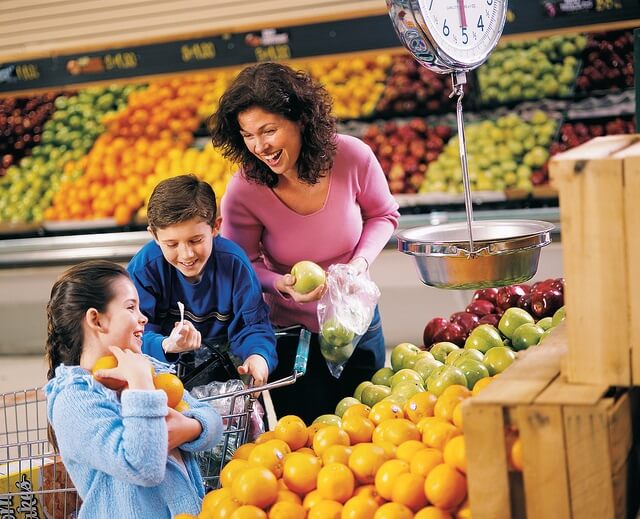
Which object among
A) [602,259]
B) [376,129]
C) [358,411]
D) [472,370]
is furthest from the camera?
[376,129]

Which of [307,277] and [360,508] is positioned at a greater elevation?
[307,277]

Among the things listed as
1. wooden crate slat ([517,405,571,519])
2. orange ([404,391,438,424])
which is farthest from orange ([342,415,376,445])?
wooden crate slat ([517,405,571,519])

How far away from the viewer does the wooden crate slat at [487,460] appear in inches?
60.6

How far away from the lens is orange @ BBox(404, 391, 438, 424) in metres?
2.20

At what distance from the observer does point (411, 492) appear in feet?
5.86

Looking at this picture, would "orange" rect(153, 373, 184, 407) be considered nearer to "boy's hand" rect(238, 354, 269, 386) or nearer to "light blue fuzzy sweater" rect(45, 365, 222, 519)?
"light blue fuzzy sweater" rect(45, 365, 222, 519)

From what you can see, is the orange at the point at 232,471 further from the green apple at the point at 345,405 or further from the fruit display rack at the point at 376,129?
the fruit display rack at the point at 376,129

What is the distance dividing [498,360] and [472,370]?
14 centimetres

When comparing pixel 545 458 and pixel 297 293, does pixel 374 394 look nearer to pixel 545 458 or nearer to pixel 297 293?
pixel 297 293

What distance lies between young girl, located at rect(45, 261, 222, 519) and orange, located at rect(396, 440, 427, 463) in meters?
0.45

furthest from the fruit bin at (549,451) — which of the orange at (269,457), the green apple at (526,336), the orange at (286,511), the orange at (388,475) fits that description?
the green apple at (526,336)

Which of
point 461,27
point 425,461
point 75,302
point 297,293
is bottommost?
point 425,461

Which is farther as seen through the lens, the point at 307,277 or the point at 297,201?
the point at 297,201

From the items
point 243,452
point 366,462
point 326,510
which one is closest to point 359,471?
point 366,462
